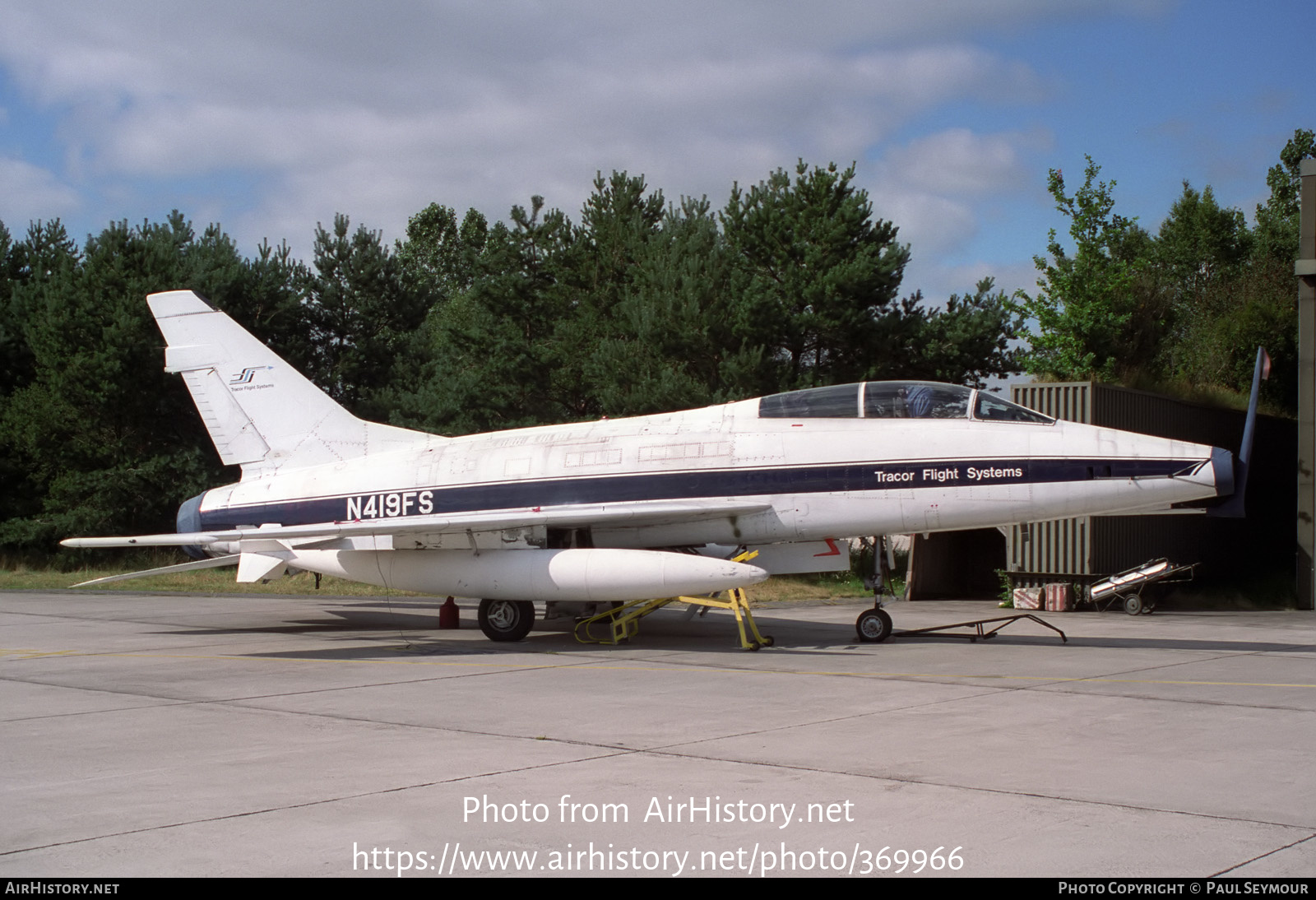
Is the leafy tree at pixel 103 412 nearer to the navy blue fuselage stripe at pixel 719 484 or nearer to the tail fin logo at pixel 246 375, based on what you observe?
the tail fin logo at pixel 246 375

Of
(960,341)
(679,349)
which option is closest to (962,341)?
(960,341)

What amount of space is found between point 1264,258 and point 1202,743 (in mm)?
53386

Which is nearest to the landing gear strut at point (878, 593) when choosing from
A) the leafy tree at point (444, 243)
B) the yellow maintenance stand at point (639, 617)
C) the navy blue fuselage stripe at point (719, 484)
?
the navy blue fuselage stripe at point (719, 484)

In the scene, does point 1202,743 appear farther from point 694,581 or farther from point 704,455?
point 704,455

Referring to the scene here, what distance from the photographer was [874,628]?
46.5ft

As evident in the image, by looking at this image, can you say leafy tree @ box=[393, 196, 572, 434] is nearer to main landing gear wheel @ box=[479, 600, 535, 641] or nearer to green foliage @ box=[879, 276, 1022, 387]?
green foliage @ box=[879, 276, 1022, 387]

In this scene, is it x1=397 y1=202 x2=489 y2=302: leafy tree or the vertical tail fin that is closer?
the vertical tail fin

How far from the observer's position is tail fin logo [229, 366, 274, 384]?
1702 cm

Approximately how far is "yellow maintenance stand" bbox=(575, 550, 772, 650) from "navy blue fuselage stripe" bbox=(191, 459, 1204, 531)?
111cm

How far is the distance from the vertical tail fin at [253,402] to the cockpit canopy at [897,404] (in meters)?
5.84

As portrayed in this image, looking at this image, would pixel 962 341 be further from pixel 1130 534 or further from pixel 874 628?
pixel 874 628

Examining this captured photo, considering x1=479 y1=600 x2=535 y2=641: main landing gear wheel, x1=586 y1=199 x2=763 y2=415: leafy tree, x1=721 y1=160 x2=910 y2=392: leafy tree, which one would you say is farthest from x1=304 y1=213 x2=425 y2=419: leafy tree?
x1=479 y1=600 x2=535 y2=641: main landing gear wheel

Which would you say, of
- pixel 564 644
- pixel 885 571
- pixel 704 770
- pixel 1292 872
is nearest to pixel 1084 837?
pixel 1292 872

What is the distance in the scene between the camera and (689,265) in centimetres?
3167
